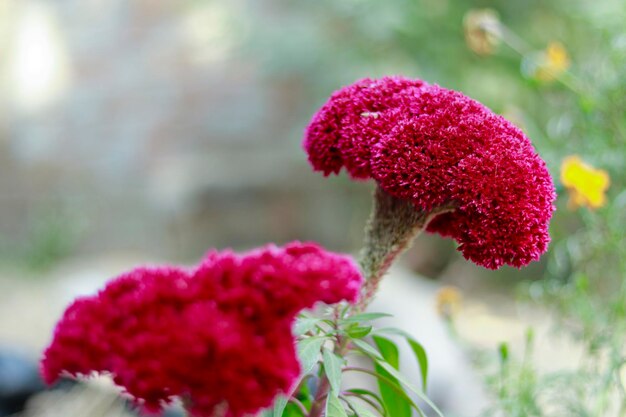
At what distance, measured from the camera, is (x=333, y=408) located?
0.68 m

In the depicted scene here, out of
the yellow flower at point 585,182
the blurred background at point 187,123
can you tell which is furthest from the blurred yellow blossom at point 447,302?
the blurred background at point 187,123

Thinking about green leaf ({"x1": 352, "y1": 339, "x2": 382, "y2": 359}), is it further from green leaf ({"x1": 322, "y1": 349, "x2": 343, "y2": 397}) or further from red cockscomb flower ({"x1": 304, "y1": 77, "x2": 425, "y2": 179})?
red cockscomb flower ({"x1": 304, "y1": 77, "x2": 425, "y2": 179})

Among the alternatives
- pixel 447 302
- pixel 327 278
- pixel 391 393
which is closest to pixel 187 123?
pixel 447 302

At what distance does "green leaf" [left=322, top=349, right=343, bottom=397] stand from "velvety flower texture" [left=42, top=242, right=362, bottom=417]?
0.12 meters

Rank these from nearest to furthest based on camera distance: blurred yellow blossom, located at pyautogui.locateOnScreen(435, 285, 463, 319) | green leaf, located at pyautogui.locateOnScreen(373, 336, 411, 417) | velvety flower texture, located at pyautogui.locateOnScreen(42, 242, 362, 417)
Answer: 1. velvety flower texture, located at pyautogui.locateOnScreen(42, 242, 362, 417)
2. green leaf, located at pyautogui.locateOnScreen(373, 336, 411, 417)
3. blurred yellow blossom, located at pyautogui.locateOnScreen(435, 285, 463, 319)

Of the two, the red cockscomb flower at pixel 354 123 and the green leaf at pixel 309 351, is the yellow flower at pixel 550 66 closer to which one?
the red cockscomb flower at pixel 354 123

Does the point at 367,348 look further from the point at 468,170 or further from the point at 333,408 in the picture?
the point at 468,170

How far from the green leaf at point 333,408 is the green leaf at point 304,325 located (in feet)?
0.21

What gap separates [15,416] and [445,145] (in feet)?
5.66

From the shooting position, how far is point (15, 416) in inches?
77.7

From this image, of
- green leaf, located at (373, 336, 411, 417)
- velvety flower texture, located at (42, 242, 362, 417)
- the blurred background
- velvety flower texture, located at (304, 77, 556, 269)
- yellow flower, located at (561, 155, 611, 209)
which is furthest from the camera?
the blurred background

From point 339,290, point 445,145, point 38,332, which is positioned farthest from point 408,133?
point 38,332

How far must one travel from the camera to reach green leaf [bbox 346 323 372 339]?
72 cm

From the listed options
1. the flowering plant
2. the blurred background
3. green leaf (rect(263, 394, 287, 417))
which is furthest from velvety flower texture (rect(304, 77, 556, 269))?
the blurred background
